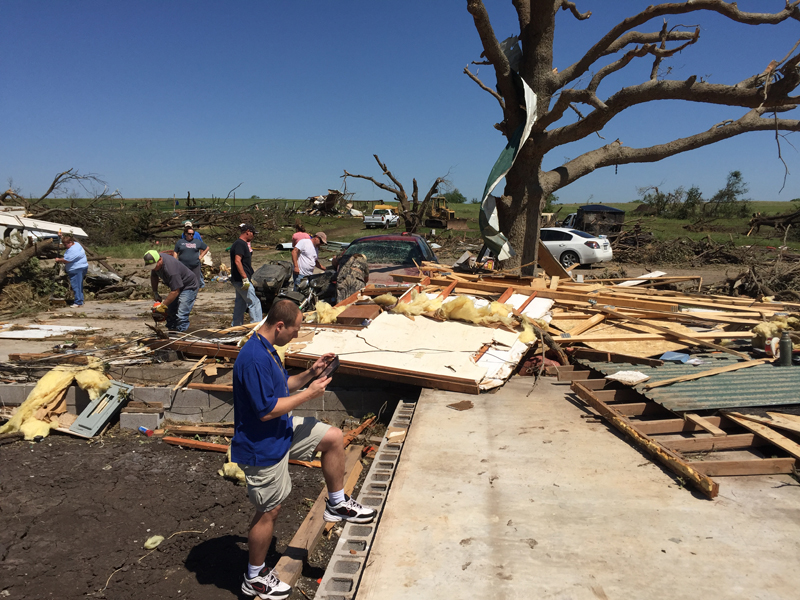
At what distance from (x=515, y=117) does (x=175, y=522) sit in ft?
27.9

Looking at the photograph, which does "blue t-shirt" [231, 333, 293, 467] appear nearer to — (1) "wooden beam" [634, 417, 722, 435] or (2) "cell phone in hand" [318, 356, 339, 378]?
(2) "cell phone in hand" [318, 356, 339, 378]

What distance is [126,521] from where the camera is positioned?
14.0ft

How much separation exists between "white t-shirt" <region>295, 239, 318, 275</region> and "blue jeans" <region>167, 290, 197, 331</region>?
2042 millimetres

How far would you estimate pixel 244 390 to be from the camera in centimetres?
293

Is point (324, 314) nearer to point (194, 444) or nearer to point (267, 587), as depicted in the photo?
point (194, 444)

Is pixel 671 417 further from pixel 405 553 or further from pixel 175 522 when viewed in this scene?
pixel 175 522

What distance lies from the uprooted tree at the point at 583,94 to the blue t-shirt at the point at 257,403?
741 centimetres

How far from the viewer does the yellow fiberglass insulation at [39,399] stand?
5812 millimetres

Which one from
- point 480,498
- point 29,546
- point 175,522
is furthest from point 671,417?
point 29,546

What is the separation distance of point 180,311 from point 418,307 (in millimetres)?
3791

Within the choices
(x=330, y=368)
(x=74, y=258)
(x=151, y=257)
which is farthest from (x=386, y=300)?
(x=74, y=258)

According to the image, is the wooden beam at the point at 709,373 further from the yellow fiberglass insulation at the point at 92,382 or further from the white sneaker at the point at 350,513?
the yellow fiberglass insulation at the point at 92,382

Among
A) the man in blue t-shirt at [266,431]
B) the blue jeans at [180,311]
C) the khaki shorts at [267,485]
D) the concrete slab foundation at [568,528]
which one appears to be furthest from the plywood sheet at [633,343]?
the blue jeans at [180,311]

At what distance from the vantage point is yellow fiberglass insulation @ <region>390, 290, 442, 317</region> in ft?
22.1
